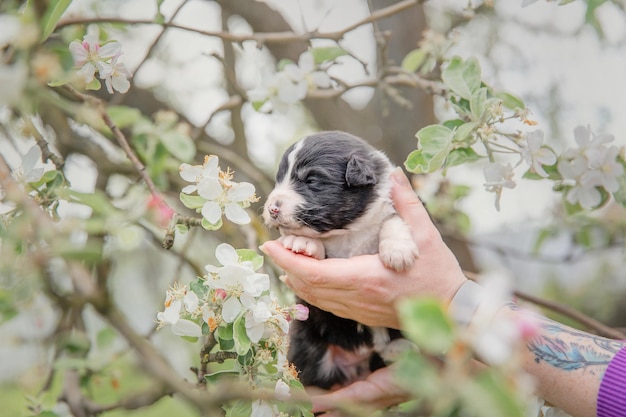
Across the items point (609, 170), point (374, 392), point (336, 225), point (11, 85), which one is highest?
point (11, 85)

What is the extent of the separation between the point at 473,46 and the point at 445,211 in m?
1.14

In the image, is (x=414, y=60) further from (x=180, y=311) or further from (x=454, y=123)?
(x=180, y=311)

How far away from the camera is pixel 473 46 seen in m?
3.47

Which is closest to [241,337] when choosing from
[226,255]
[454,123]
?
[226,255]

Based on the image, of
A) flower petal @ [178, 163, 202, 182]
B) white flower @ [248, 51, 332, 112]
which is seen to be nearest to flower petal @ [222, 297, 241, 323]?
flower petal @ [178, 163, 202, 182]

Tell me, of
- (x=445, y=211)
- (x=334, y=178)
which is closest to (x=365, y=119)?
(x=445, y=211)

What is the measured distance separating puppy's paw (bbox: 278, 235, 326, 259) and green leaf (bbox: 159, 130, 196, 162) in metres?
0.51

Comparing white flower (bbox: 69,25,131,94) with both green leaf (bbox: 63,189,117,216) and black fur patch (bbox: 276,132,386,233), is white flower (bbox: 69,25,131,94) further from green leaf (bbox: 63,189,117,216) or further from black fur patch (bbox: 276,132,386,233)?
black fur patch (bbox: 276,132,386,233)

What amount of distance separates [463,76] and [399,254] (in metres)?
0.49

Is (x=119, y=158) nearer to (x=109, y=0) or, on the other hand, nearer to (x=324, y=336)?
(x=109, y=0)

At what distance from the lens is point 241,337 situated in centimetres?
136

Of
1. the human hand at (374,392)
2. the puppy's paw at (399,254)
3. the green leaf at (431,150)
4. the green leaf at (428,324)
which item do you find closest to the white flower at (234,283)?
the puppy's paw at (399,254)

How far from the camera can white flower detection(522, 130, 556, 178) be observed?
172cm

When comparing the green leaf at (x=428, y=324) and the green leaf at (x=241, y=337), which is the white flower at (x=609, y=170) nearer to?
the green leaf at (x=241, y=337)
